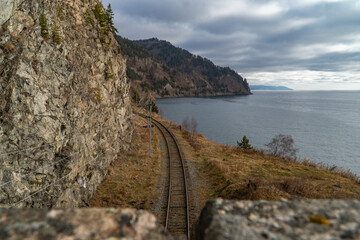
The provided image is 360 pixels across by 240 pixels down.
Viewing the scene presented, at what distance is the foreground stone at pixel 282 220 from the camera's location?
2518 millimetres

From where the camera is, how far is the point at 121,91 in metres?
27.7

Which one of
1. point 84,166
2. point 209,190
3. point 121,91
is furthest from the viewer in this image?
point 121,91

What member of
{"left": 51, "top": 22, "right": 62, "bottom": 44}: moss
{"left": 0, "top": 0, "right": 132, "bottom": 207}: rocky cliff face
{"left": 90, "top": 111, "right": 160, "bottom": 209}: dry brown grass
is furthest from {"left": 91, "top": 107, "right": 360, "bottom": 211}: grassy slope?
{"left": 51, "top": 22, "right": 62, "bottom": 44}: moss

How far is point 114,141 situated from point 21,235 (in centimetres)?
2341

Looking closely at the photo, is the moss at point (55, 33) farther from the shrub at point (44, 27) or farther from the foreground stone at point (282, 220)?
the foreground stone at point (282, 220)

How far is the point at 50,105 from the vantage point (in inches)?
487

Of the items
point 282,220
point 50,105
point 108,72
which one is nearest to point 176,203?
point 50,105

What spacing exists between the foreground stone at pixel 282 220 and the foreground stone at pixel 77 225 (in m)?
0.84

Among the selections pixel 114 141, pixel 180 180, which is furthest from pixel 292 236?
pixel 114 141

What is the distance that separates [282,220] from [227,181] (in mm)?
17081

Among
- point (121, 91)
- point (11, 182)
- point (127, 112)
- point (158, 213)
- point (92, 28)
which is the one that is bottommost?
point (158, 213)

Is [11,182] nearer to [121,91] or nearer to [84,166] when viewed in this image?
[84,166]

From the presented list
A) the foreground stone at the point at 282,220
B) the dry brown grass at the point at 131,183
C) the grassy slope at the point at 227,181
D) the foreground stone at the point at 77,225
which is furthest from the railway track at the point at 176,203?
the foreground stone at the point at 77,225

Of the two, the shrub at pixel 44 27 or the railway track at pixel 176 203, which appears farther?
the railway track at pixel 176 203
